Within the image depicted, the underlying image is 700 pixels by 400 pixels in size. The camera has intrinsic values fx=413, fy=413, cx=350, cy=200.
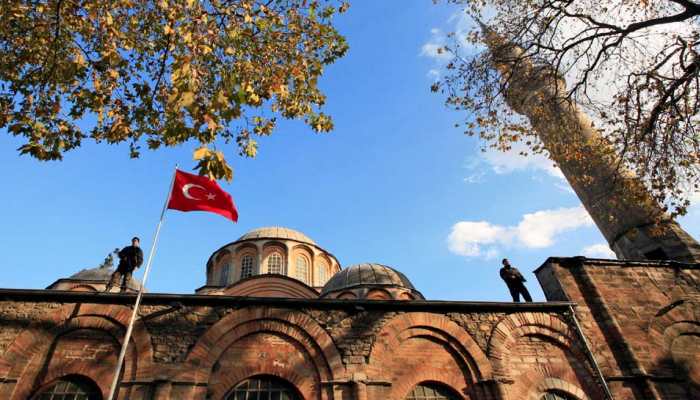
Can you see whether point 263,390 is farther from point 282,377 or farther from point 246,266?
point 246,266

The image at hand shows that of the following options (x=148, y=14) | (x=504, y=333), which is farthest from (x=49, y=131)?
(x=504, y=333)

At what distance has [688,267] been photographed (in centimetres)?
1112

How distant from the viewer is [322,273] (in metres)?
22.7

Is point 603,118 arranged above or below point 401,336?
above

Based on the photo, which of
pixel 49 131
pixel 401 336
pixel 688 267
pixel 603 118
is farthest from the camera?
pixel 688 267

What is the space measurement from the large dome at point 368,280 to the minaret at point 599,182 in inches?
301

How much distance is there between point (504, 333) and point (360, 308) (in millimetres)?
3332

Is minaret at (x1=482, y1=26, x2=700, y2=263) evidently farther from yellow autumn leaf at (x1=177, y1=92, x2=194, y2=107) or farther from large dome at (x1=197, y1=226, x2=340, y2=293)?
large dome at (x1=197, y1=226, x2=340, y2=293)

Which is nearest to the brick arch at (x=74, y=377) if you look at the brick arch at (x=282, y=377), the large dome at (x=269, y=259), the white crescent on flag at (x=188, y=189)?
the brick arch at (x=282, y=377)

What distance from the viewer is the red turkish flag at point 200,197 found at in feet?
26.4

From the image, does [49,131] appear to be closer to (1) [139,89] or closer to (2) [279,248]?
(1) [139,89]

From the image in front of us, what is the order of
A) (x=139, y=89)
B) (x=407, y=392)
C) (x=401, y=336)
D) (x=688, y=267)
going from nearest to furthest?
1. (x=139, y=89)
2. (x=407, y=392)
3. (x=401, y=336)
4. (x=688, y=267)

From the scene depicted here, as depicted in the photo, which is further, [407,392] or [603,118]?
[603,118]

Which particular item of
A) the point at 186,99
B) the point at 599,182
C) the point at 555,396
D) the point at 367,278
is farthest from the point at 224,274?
the point at 186,99
